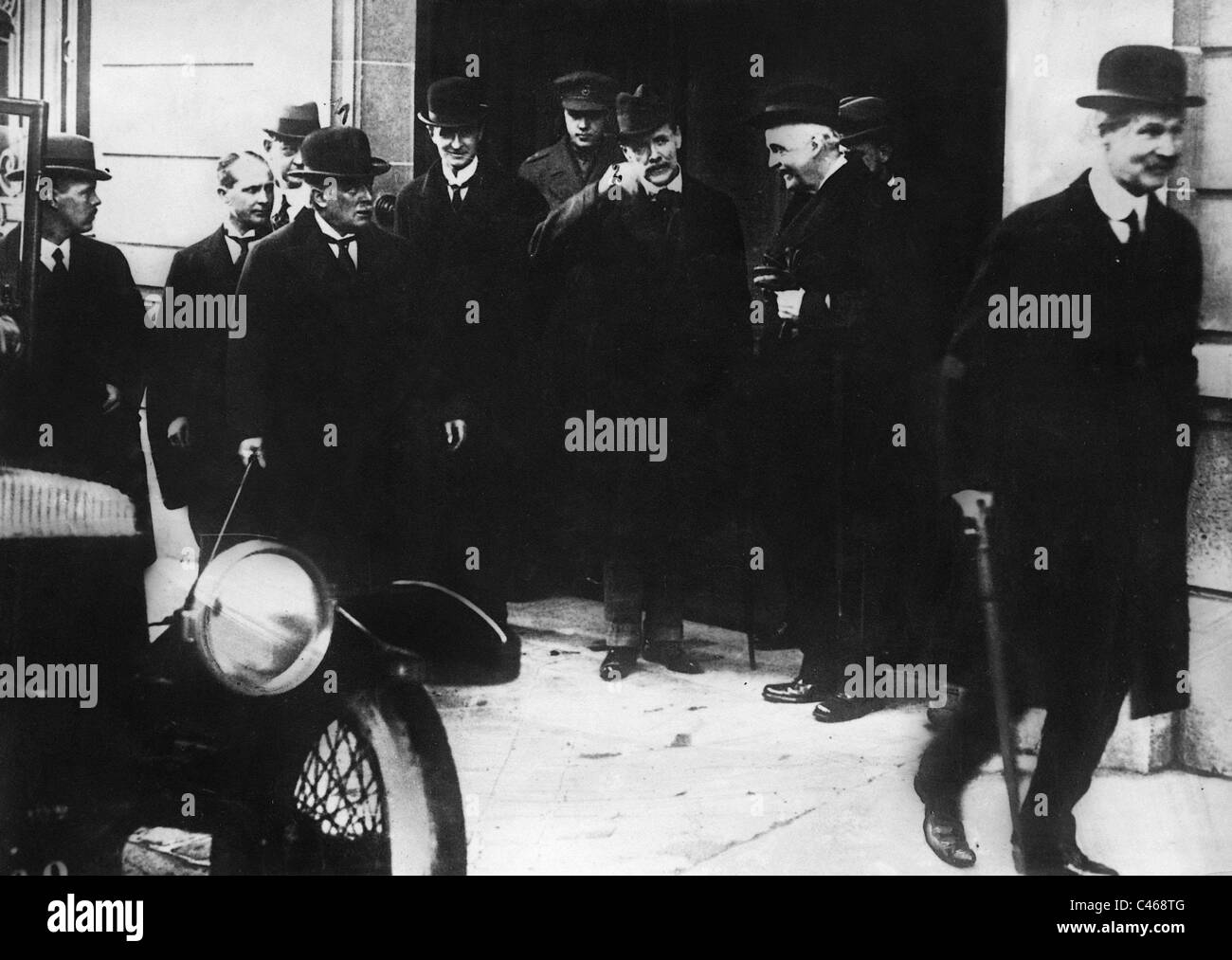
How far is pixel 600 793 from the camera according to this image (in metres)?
4.56

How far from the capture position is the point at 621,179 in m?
4.62

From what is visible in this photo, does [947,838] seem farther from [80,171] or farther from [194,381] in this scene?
[80,171]

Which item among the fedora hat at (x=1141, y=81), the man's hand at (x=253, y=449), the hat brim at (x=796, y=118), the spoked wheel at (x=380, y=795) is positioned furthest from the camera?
the man's hand at (x=253, y=449)

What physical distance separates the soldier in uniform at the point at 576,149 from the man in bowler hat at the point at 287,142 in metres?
0.79

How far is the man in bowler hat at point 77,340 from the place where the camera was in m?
4.70

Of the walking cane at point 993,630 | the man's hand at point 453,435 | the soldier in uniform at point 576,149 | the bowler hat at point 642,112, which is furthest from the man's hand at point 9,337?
the walking cane at point 993,630

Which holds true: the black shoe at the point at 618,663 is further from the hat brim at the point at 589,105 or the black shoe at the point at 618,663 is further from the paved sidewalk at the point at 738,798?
the hat brim at the point at 589,105

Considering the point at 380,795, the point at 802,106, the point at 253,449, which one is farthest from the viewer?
the point at 253,449

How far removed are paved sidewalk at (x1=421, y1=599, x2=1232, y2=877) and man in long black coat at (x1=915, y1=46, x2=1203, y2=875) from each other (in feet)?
0.34

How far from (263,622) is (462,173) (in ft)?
5.75

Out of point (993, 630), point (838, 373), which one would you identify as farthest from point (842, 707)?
point (838, 373)

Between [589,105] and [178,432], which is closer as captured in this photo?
[589,105]
